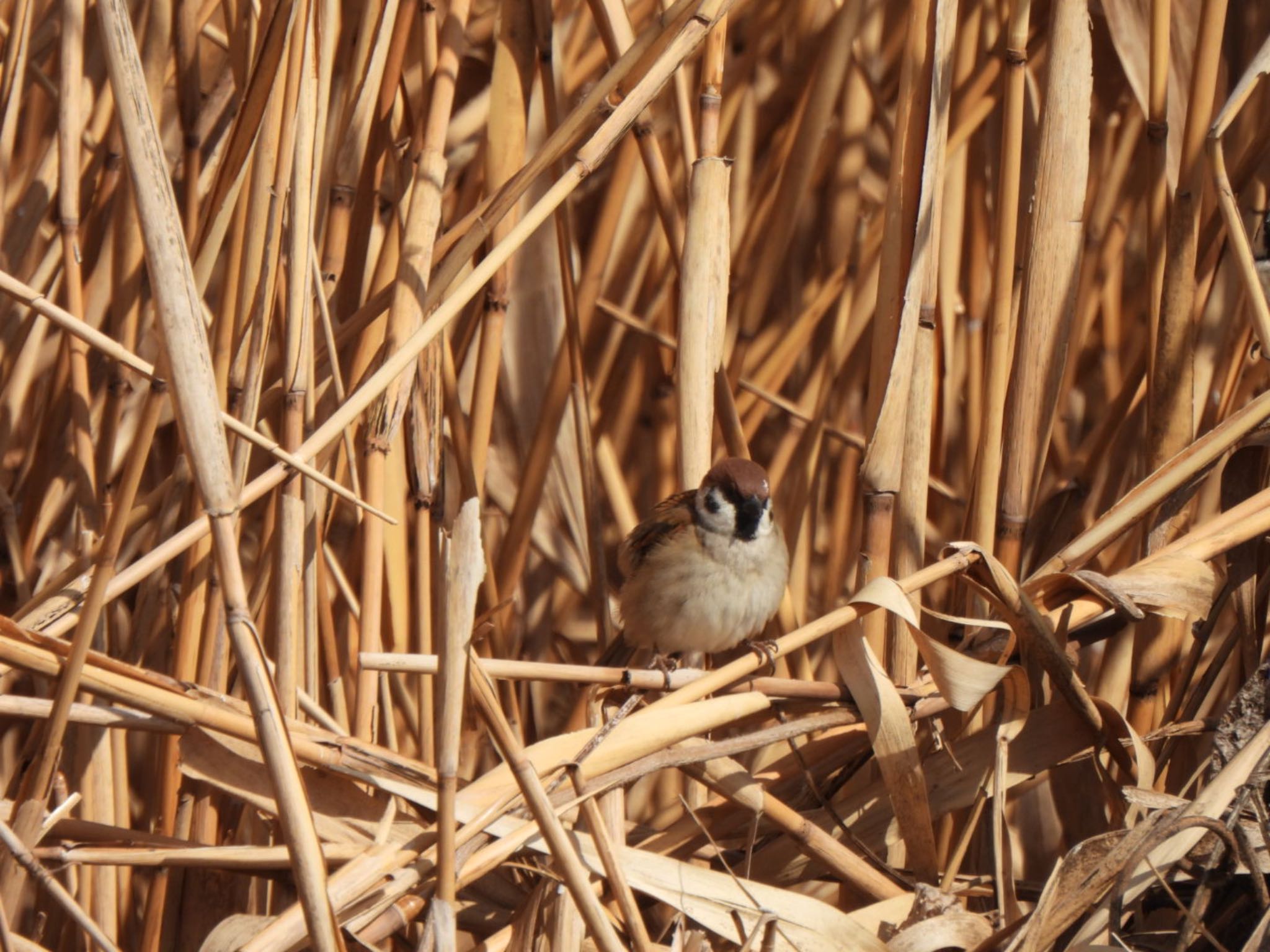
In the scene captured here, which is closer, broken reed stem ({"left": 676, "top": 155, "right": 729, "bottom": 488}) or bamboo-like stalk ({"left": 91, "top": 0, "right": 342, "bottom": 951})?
bamboo-like stalk ({"left": 91, "top": 0, "right": 342, "bottom": 951})

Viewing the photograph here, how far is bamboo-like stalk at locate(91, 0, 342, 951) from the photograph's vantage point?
1.00 m

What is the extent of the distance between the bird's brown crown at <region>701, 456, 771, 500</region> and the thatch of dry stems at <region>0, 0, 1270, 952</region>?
0.18 feet

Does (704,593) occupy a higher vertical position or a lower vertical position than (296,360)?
lower

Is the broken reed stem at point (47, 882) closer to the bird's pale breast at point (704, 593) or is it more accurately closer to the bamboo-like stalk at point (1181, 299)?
the bird's pale breast at point (704, 593)

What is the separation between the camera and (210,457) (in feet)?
3.31

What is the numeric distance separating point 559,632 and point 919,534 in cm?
100

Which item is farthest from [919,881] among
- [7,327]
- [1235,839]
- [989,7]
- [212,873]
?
[7,327]

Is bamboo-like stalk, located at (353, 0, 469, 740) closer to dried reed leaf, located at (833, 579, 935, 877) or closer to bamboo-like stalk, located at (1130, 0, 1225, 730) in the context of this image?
dried reed leaf, located at (833, 579, 935, 877)

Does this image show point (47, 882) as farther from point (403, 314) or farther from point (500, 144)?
point (500, 144)

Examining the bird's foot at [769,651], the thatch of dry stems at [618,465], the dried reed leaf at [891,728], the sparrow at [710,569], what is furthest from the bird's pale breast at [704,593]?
the dried reed leaf at [891,728]

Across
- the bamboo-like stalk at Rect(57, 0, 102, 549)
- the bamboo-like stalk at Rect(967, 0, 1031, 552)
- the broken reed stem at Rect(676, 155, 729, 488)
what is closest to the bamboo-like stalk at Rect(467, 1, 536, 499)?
the broken reed stem at Rect(676, 155, 729, 488)

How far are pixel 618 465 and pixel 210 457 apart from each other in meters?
1.50

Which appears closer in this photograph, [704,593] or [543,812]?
[543,812]

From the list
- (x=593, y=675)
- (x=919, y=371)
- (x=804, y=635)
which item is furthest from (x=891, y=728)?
(x=919, y=371)
